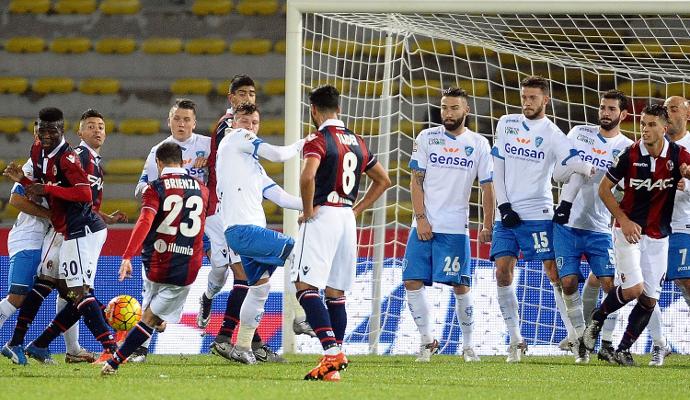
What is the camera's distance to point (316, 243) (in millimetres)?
7324

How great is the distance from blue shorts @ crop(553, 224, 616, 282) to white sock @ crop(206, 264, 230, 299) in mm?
2593

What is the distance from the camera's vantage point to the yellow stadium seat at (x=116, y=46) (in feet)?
51.1

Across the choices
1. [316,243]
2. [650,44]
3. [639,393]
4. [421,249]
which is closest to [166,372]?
[316,243]

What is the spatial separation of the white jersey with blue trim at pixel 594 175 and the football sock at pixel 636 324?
0.76 meters

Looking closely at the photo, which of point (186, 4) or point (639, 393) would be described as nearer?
point (639, 393)

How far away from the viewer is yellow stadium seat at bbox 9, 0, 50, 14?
52.1ft

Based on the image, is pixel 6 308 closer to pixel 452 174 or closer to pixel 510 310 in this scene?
pixel 452 174

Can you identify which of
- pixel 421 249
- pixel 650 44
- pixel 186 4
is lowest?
pixel 421 249

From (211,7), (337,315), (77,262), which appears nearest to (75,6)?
(211,7)

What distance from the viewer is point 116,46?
15.6 metres

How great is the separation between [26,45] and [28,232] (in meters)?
7.27

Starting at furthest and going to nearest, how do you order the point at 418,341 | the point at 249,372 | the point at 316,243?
1. the point at 418,341
2. the point at 249,372
3. the point at 316,243

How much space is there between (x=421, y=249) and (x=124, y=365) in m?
2.45

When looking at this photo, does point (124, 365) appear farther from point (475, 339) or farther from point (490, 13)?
point (490, 13)
